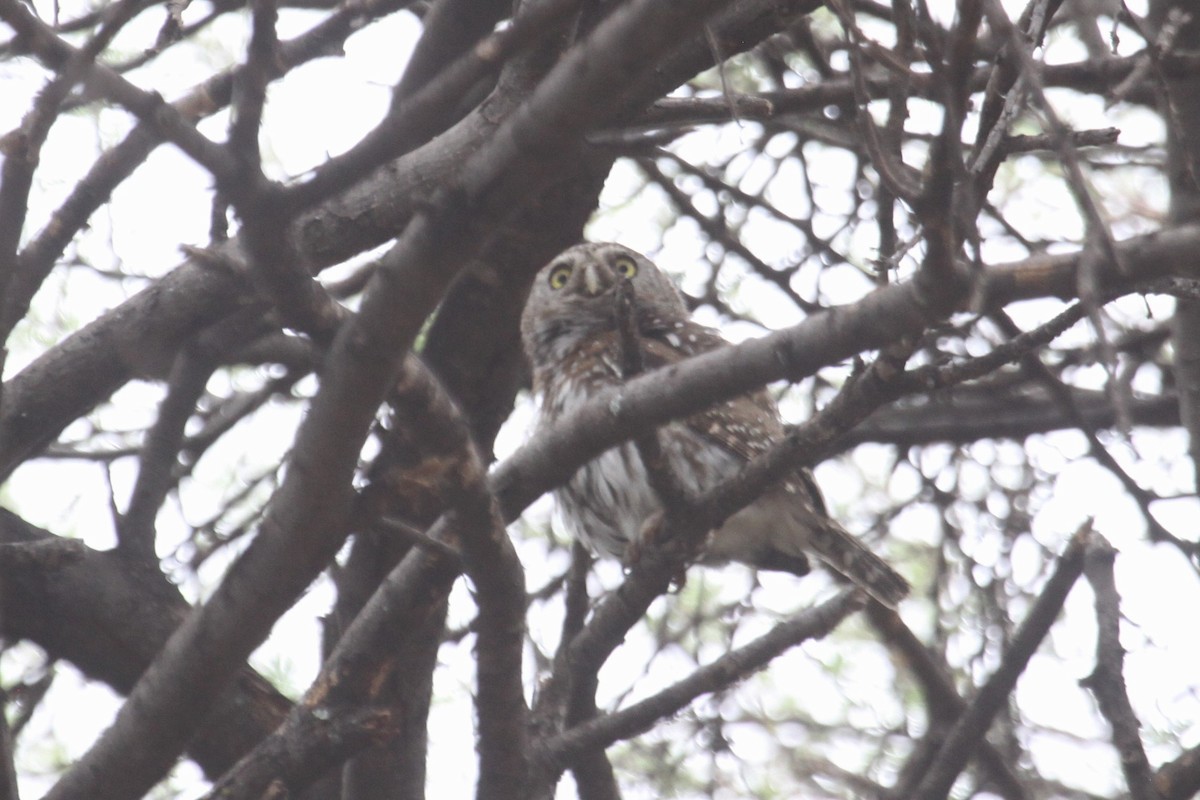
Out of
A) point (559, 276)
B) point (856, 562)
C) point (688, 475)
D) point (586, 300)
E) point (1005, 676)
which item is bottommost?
point (1005, 676)

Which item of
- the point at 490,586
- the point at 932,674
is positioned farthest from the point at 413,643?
the point at 932,674

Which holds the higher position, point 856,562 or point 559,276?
point 559,276

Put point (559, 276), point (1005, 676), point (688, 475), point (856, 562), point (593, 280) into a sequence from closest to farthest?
point (1005, 676) < point (856, 562) < point (688, 475) < point (593, 280) < point (559, 276)

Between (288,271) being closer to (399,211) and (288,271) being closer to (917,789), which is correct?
(399,211)

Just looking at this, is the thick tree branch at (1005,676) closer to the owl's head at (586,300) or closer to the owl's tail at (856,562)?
the owl's tail at (856,562)

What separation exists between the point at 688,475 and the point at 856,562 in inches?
27.3

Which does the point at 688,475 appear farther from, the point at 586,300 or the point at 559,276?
the point at 559,276

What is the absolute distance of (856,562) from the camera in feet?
15.6

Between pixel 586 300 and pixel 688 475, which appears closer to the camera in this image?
pixel 688 475

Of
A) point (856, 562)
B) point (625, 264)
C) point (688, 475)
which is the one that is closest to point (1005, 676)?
point (856, 562)

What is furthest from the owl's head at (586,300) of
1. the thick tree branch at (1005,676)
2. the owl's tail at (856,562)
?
the thick tree branch at (1005,676)

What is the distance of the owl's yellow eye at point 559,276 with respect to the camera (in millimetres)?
5980

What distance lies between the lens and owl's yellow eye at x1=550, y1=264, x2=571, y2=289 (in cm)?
598

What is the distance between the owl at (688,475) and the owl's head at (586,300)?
0.5 inches
